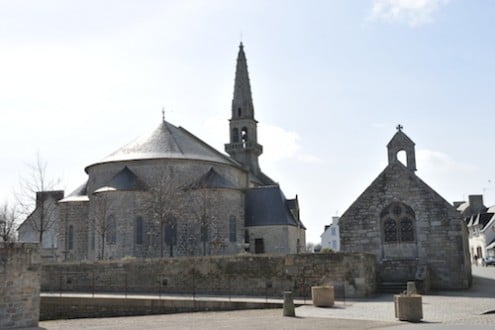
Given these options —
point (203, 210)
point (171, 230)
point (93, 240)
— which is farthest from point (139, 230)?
point (203, 210)

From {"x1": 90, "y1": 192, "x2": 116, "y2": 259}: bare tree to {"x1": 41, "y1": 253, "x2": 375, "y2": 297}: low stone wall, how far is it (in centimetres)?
1254

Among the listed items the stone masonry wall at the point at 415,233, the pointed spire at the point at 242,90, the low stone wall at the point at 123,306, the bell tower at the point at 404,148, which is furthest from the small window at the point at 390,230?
the pointed spire at the point at 242,90

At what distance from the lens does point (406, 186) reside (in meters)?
30.3

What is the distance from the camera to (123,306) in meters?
23.1

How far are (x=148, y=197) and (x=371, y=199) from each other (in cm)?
1897

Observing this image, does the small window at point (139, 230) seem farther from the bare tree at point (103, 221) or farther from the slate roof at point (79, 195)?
the slate roof at point (79, 195)

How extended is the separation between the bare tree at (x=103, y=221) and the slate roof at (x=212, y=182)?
6.31 metres

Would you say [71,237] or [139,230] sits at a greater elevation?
[139,230]

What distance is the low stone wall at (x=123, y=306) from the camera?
21.5 m

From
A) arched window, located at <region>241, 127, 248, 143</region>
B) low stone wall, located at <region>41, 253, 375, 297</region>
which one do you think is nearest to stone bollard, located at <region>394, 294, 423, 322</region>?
low stone wall, located at <region>41, 253, 375, 297</region>

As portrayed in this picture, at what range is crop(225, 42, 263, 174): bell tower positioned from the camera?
197 feet

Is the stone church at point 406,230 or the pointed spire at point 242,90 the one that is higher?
the pointed spire at point 242,90

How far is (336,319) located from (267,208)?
1199 inches

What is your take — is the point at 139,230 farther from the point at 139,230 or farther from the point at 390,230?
the point at 390,230
